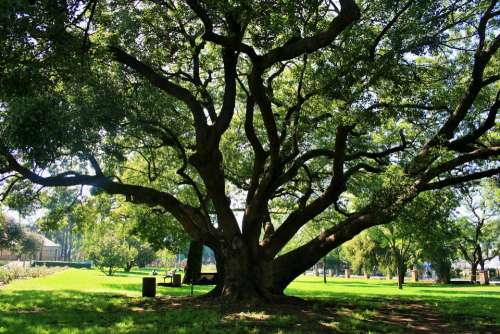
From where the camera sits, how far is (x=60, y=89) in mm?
11773

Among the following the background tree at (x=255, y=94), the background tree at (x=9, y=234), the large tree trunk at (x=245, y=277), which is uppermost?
the background tree at (x=255, y=94)

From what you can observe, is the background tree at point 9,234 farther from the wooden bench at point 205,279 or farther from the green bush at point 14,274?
the wooden bench at point 205,279

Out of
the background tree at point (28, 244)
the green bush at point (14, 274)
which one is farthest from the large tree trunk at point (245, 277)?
the background tree at point (28, 244)

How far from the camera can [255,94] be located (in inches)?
492

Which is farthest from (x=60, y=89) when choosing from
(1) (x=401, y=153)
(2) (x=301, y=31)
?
(1) (x=401, y=153)

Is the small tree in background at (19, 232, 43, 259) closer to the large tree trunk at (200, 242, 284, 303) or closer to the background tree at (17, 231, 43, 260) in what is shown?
the background tree at (17, 231, 43, 260)

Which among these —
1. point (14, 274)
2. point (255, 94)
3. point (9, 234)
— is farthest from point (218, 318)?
point (9, 234)

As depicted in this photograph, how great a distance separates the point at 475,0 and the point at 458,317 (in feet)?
27.1

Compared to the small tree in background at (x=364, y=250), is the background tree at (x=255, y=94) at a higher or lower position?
higher

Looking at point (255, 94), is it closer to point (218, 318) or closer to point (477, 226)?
point (218, 318)

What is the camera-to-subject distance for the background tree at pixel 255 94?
845 cm

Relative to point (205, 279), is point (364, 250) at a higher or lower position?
higher

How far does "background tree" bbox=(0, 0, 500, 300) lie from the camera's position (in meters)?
8.45

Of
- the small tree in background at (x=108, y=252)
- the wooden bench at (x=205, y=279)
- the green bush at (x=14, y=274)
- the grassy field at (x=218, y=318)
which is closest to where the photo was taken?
the grassy field at (x=218, y=318)
